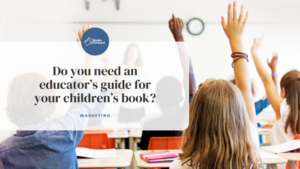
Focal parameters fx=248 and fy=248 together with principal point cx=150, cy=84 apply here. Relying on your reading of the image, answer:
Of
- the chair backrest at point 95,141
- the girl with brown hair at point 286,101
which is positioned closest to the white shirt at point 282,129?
the girl with brown hair at point 286,101

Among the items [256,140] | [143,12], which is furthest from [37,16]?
[256,140]

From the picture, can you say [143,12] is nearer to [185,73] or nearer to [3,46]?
[3,46]

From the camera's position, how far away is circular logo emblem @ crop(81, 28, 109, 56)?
1417 millimetres

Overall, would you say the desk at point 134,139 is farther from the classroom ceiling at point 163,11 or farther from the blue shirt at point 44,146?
the classroom ceiling at point 163,11

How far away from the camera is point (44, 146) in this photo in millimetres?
1053

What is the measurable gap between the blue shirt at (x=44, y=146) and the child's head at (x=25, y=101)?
0.18 feet

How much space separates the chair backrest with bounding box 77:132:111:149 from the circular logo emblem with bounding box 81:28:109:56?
784 mm

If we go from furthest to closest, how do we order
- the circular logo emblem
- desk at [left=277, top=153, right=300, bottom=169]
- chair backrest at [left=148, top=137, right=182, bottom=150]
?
1. chair backrest at [left=148, top=137, right=182, bottom=150]
2. desk at [left=277, top=153, right=300, bottom=169]
3. the circular logo emblem

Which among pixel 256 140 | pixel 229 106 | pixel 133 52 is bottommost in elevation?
pixel 256 140

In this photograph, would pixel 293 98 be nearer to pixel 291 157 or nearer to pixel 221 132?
pixel 291 157

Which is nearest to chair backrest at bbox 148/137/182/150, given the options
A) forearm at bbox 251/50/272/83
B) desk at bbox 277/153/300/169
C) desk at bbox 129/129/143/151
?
desk at bbox 129/129/143/151

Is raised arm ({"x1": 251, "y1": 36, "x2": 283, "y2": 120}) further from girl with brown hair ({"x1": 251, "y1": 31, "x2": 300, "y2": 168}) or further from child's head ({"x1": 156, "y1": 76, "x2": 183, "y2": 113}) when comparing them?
child's head ({"x1": 156, "y1": 76, "x2": 183, "y2": 113})

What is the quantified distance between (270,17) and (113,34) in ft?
10.4

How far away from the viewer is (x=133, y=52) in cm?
353
